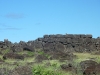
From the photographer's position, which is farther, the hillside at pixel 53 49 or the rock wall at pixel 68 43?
the rock wall at pixel 68 43

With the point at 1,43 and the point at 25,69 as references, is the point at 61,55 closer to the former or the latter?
the point at 25,69

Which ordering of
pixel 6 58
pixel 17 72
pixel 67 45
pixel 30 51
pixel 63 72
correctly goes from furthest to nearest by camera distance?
pixel 67 45, pixel 30 51, pixel 6 58, pixel 63 72, pixel 17 72

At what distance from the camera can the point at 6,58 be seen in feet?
74.8

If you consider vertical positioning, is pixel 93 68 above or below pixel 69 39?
below

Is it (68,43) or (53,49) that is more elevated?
(68,43)

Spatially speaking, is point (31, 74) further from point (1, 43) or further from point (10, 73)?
point (1, 43)

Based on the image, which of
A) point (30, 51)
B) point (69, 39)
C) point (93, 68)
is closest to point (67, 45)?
point (69, 39)

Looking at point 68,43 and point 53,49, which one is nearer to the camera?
point 53,49

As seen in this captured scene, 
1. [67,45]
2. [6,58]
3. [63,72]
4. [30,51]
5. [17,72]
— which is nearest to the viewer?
[17,72]

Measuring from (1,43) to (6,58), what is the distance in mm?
11929

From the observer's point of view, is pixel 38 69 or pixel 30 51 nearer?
pixel 38 69

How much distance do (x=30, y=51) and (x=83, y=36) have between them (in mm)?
8518

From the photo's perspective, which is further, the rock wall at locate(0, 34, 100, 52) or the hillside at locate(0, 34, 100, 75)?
the rock wall at locate(0, 34, 100, 52)

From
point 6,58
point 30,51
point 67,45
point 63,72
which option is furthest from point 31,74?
point 67,45
